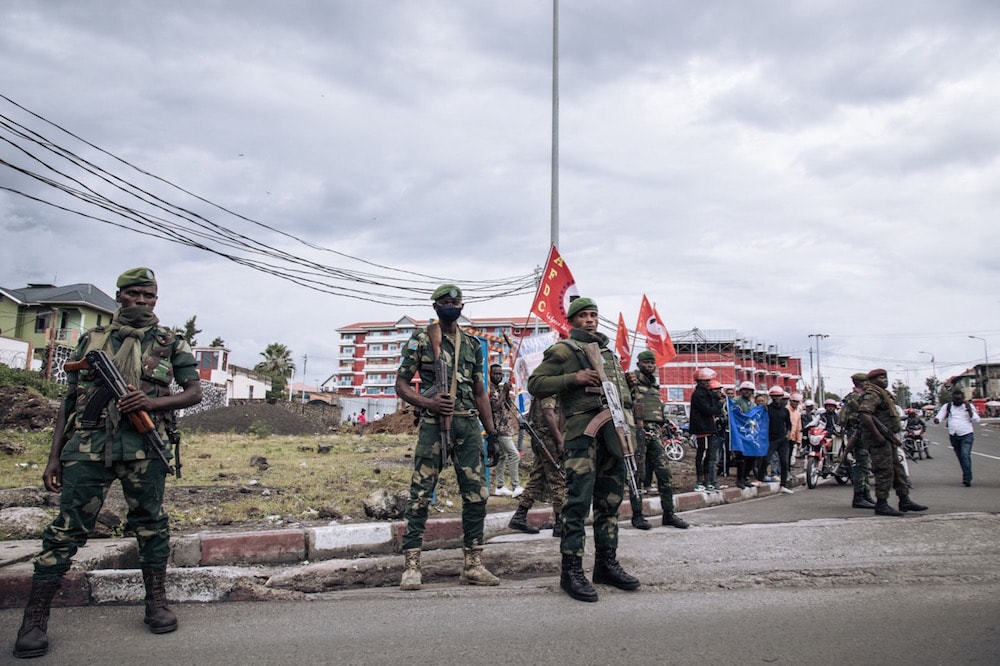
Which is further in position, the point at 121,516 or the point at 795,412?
the point at 795,412

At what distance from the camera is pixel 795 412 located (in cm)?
1281

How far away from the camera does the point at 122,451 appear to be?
11.0ft

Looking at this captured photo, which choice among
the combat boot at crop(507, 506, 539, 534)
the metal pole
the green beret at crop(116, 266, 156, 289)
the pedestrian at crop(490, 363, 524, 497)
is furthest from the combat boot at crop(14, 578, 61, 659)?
the metal pole

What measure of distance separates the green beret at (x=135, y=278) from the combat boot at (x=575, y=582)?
2.92 meters

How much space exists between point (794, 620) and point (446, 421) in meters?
2.34

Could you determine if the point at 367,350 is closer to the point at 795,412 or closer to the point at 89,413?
the point at 795,412

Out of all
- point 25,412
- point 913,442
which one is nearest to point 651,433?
point 913,442

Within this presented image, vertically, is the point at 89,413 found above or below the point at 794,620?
above

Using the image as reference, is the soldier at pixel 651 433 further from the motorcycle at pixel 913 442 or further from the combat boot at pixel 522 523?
the motorcycle at pixel 913 442

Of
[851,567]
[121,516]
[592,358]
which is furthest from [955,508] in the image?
[121,516]

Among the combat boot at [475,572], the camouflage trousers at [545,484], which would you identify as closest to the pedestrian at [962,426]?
the camouflage trousers at [545,484]

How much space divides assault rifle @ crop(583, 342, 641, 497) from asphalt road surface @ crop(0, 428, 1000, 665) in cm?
85

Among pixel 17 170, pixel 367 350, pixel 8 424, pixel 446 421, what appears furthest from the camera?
pixel 367 350

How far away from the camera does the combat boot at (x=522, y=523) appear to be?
639 centimetres
